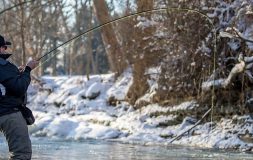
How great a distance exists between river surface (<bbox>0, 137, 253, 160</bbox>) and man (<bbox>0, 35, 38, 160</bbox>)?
14.6 feet

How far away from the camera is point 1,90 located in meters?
6.14

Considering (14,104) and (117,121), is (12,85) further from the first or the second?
(117,121)

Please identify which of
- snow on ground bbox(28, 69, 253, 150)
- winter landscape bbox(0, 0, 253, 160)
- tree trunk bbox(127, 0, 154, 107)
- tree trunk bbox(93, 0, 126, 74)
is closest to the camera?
winter landscape bbox(0, 0, 253, 160)

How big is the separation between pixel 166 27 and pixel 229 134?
13.2ft

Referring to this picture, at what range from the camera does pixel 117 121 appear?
61.6 feet

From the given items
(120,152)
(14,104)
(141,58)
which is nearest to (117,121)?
(141,58)

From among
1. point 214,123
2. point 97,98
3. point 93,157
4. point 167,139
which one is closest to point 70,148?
point 93,157

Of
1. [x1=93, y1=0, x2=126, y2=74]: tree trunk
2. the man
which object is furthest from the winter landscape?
the man

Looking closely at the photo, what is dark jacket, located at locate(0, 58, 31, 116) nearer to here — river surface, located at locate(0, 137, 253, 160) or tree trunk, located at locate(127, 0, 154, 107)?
river surface, located at locate(0, 137, 253, 160)

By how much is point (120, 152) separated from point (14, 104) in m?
6.21

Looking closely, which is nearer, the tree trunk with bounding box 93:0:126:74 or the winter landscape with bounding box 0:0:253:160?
the winter landscape with bounding box 0:0:253:160

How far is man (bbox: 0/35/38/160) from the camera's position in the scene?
6.13 m

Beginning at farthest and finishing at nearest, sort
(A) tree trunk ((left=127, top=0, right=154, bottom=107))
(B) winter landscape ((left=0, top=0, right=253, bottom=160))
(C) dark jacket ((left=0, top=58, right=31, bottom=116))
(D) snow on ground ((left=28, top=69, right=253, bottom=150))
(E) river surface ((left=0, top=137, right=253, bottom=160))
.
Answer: (A) tree trunk ((left=127, top=0, right=154, bottom=107)) < (D) snow on ground ((left=28, top=69, right=253, bottom=150)) < (B) winter landscape ((left=0, top=0, right=253, bottom=160)) < (E) river surface ((left=0, top=137, right=253, bottom=160)) < (C) dark jacket ((left=0, top=58, right=31, bottom=116))

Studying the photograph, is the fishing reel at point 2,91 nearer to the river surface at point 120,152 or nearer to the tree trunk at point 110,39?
the river surface at point 120,152
